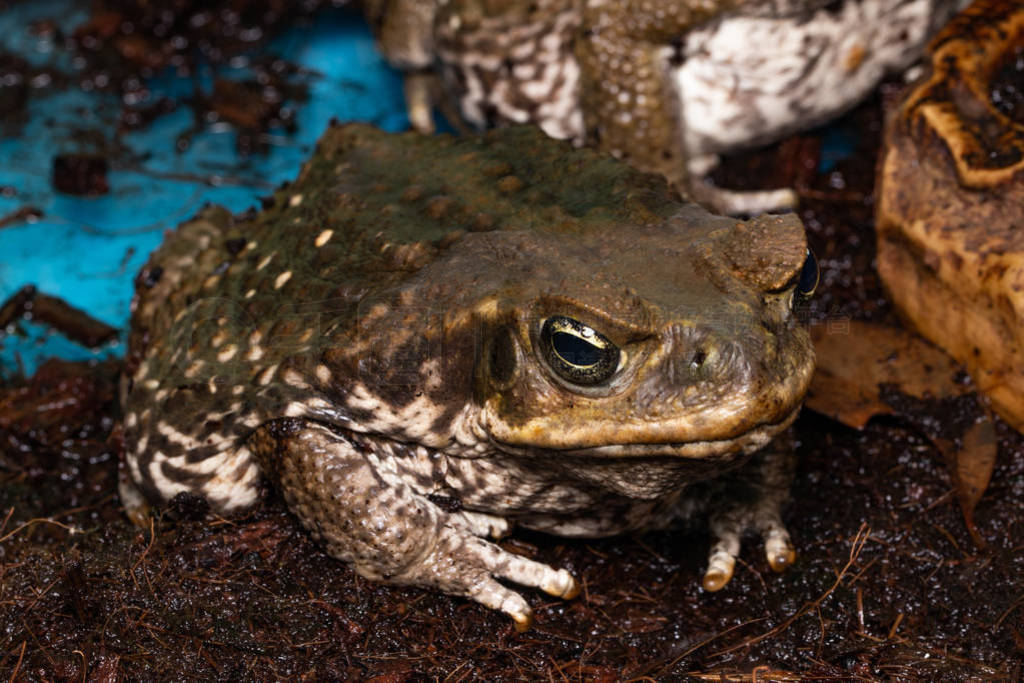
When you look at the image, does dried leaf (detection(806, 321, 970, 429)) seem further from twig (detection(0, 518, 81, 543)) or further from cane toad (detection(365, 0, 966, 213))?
twig (detection(0, 518, 81, 543))

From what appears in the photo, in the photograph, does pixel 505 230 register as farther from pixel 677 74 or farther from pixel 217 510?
pixel 677 74

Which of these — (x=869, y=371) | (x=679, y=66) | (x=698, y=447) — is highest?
(x=679, y=66)

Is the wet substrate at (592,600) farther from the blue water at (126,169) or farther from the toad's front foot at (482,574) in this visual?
the blue water at (126,169)

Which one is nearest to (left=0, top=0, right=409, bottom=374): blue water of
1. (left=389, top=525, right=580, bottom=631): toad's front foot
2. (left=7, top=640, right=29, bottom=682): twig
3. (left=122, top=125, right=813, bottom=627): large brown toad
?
(left=122, top=125, right=813, bottom=627): large brown toad

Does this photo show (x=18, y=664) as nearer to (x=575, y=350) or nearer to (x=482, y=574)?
(x=482, y=574)

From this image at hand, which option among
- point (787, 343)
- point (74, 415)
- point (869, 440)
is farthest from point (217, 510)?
point (869, 440)

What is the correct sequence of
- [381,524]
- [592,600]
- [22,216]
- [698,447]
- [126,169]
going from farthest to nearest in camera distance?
[126,169] < [22,216] < [592,600] < [381,524] < [698,447]

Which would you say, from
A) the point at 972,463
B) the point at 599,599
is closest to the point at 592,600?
the point at 599,599
